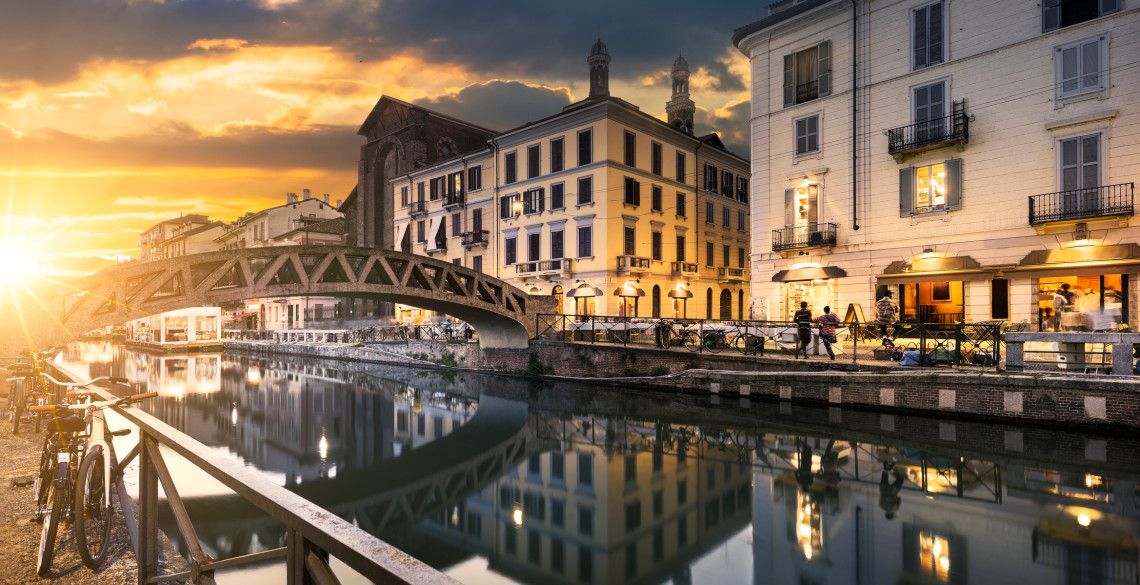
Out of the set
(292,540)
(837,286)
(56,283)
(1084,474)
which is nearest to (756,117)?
(837,286)

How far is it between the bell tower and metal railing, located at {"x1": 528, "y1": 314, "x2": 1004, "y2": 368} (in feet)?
94.9

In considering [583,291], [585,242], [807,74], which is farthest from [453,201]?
[807,74]

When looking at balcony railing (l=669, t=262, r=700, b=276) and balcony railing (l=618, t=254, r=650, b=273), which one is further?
balcony railing (l=669, t=262, r=700, b=276)

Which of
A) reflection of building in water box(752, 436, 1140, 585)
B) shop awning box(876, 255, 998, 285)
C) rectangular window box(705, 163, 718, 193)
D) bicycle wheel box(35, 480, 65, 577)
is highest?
rectangular window box(705, 163, 718, 193)

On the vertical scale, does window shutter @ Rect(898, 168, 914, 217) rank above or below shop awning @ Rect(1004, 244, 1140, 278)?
above

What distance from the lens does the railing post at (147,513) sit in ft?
12.0

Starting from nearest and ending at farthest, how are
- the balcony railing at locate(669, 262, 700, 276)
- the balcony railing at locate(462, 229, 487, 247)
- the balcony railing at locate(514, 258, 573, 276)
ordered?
the balcony railing at locate(514, 258, 573, 276) → the balcony railing at locate(669, 262, 700, 276) → the balcony railing at locate(462, 229, 487, 247)

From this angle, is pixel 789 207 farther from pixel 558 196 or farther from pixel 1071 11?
pixel 558 196

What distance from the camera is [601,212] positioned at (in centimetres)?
3150

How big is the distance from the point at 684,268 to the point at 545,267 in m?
8.32

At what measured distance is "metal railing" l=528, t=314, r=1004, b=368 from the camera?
1498cm

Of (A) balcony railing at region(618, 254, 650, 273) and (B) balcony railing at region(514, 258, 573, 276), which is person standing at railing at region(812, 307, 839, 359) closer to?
(A) balcony railing at region(618, 254, 650, 273)

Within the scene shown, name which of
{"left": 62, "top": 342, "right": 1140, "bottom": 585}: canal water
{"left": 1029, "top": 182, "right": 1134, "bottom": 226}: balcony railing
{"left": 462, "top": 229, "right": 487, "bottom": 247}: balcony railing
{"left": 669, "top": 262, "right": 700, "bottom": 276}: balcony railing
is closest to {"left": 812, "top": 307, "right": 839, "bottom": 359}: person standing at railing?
{"left": 62, "top": 342, "right": 1140, "bottom": 585}: canal water

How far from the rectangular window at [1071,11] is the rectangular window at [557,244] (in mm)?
22096
